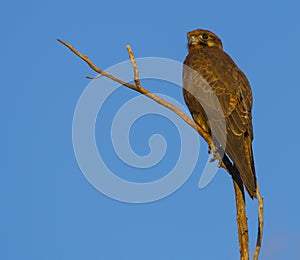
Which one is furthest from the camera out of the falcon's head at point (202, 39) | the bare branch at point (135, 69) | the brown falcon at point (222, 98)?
the falcon's head at point (202, 39)

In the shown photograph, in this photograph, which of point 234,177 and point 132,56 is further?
point 234,177

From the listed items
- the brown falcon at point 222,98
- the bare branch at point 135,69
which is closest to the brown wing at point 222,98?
the brown falcon at point 222,98

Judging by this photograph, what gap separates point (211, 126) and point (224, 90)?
63cm

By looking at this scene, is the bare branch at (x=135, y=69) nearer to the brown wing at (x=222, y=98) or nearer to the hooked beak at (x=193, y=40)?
the brown wing at (x=222, y=98)

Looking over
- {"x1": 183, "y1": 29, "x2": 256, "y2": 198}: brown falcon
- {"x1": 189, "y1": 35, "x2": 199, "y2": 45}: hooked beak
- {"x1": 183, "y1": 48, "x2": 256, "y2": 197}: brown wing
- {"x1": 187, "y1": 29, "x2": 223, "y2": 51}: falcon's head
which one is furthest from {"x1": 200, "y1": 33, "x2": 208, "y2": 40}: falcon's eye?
{"x1": 183, "y1": 48, "x2": 256, "y2": 197}: brown wing

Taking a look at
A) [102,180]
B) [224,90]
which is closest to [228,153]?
[224,90]

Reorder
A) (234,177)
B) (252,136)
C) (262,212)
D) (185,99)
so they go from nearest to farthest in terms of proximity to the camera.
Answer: (262,212) < (234,177) < (252,136) < (185,99)

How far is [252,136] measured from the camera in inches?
374

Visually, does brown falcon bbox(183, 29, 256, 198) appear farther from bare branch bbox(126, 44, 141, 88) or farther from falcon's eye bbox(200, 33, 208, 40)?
bare branch bbox(126, 44, 141, 88)

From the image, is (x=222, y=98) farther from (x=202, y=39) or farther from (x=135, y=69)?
(x=135, y=69)

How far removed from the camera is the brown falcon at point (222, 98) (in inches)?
361

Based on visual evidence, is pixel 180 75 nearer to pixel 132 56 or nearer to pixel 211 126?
pixel 211 126

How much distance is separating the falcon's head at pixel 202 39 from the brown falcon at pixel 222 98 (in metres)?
0.54

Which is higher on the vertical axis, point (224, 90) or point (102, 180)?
point (224, 90)
